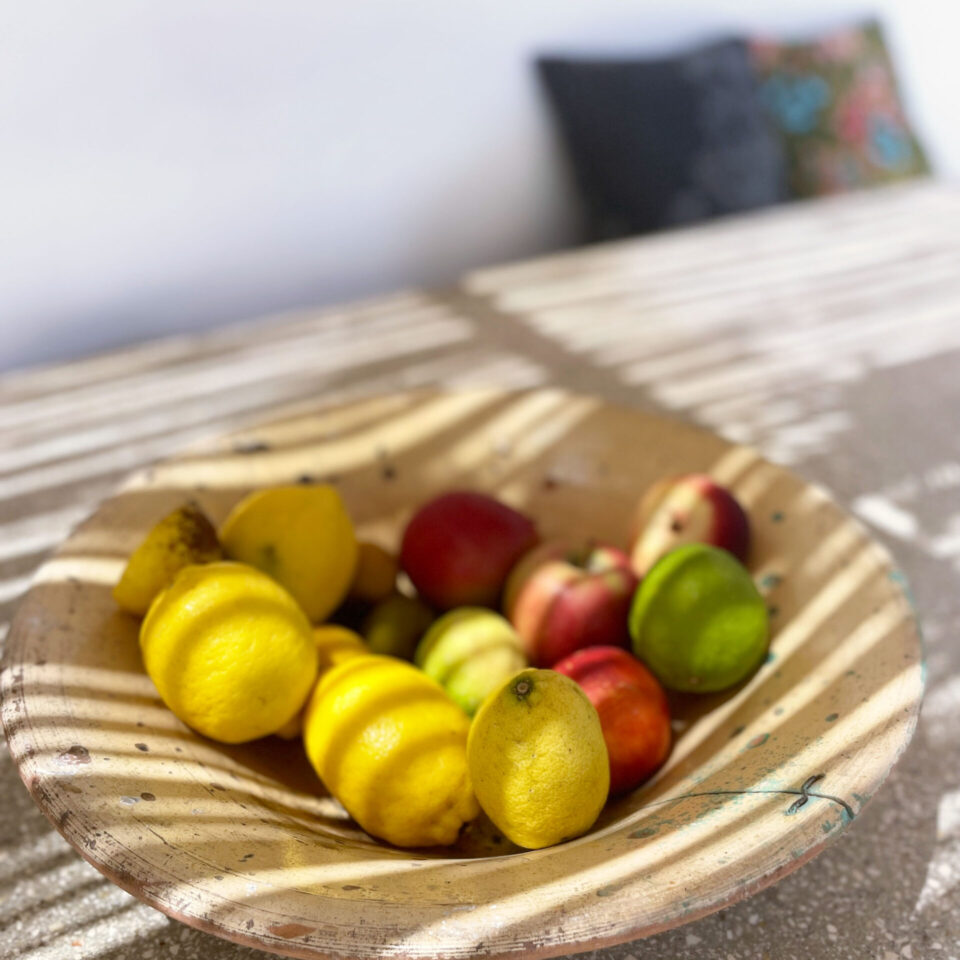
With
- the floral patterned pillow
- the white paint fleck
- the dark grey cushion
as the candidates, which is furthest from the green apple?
the floral patterned pillow

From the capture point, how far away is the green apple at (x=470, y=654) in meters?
0.63

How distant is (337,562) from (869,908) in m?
0.43

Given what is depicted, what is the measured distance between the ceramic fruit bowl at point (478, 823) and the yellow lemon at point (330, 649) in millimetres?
23

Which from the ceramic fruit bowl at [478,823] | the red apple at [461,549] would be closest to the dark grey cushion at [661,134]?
the ceramic fruit bowl at [478,823]

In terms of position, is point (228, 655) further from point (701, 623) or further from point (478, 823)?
point (701, 623)

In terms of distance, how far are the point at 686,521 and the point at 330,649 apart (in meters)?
0.29

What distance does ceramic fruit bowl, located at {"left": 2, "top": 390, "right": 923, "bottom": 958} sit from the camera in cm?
41

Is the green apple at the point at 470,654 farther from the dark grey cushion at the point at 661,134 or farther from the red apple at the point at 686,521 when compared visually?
the dark grey cushion at the point at 661,134

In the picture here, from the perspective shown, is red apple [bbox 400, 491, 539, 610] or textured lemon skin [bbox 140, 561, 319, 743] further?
red apple [bbox 400, 491, 539, 610]

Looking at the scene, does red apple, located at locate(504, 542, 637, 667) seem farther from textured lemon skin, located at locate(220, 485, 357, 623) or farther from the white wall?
the white wall

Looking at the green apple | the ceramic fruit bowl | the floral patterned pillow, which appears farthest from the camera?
the floral patterned pillow

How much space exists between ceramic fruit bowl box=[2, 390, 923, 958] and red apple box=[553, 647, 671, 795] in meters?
0.02

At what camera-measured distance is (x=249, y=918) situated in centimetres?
41

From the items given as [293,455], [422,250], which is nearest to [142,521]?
[293,455]
